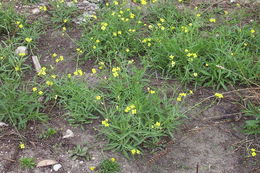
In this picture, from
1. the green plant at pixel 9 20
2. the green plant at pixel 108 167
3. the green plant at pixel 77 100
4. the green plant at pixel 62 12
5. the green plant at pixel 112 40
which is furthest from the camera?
the green plant at pixel 62 12

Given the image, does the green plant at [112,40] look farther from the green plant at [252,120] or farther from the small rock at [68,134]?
the green plant at [252,120]

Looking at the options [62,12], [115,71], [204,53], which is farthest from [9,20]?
[204,53]

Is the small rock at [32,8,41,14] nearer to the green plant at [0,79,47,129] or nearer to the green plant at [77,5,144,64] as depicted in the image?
the green plant at [77,5,144,64]

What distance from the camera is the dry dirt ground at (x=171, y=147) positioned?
9.38ft

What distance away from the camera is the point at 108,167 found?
2762mm

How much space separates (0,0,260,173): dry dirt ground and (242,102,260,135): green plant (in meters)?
0.07

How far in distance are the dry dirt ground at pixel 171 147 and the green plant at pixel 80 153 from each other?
0.10ft

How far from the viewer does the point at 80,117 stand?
10.5ft

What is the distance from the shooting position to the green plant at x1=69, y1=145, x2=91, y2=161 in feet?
9.48

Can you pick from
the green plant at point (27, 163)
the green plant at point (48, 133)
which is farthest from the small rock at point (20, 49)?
the green plant at point (27, 163)

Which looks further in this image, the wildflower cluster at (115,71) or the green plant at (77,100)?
the wildflower cluster at (115,71)

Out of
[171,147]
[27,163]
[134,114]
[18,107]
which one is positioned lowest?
[171,147]

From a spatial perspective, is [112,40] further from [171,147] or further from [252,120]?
[252,120]

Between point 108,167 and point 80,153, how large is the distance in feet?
1.00
